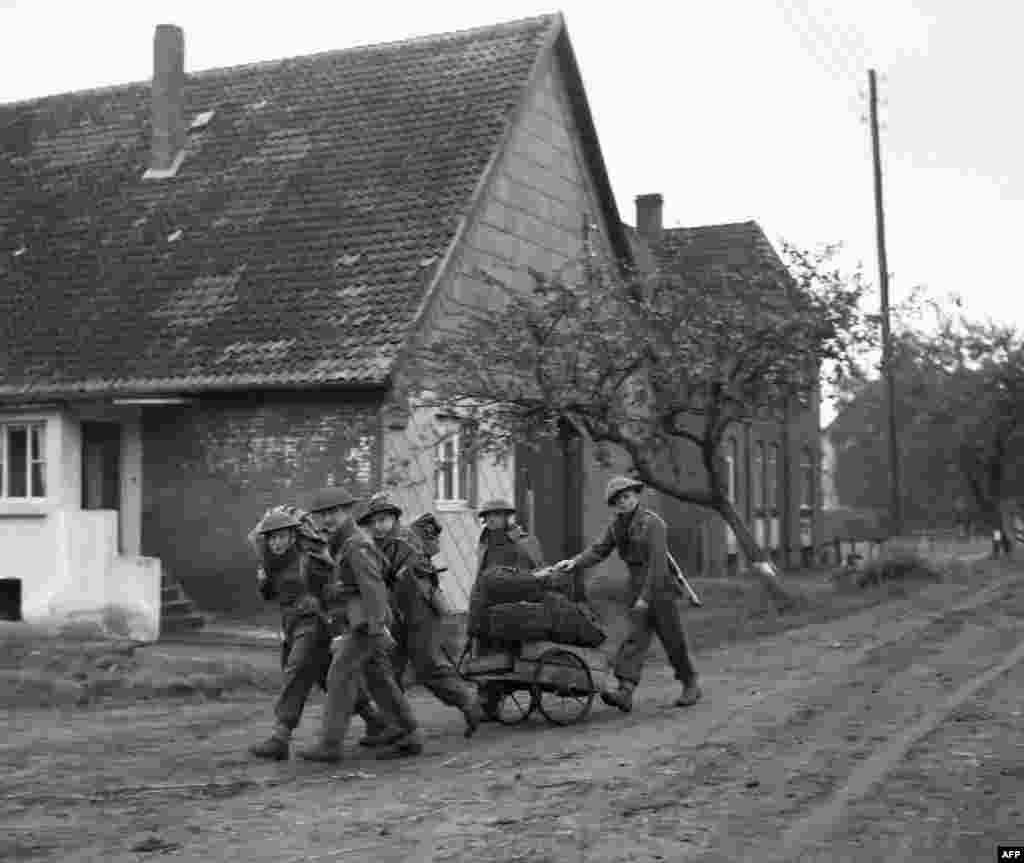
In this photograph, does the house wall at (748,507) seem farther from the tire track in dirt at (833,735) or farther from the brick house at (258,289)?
the tire track in dirt at (833,735)

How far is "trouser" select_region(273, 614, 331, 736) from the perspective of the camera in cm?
1101

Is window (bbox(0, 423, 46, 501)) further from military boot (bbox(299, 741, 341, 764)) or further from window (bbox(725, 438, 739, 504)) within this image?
window (bbox(725, 438, 739, 504))

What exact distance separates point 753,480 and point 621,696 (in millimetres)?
28584

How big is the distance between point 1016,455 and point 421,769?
119 feet

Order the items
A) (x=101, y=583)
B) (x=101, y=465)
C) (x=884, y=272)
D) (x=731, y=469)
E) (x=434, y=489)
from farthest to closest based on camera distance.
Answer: (x=731, y=469)
(x=884, y=272)
(x=101, y=465)
(x=434, y=489)
(x=101, y=583)

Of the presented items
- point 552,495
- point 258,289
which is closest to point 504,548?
point 258,289

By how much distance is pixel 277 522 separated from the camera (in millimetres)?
11289

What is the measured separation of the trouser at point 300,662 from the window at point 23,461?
1069 cm

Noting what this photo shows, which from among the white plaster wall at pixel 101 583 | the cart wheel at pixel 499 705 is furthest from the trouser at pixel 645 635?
the white plaster wall at pixel 101 583

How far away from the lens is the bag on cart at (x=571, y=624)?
12188 millimetres

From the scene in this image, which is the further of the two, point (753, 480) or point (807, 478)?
point (807, 478)

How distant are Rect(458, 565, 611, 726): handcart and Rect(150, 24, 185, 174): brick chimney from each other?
14.9 metres

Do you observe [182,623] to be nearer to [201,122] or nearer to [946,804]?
[201,122]

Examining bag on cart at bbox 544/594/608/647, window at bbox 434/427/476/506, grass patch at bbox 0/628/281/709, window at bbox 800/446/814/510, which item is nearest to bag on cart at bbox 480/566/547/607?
bag on cart at bbox 544/594/608/647
